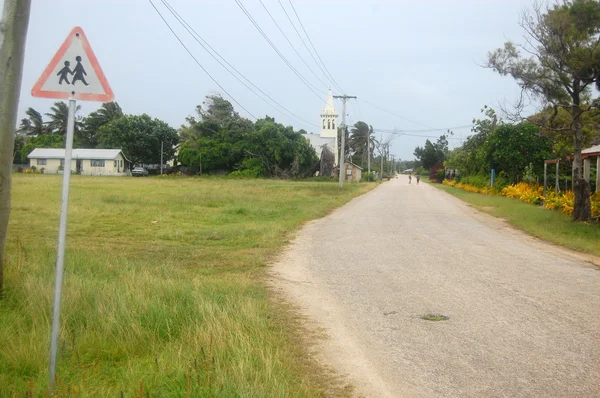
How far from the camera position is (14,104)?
6.67 m

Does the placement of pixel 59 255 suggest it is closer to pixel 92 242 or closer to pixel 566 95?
pixel 92 242

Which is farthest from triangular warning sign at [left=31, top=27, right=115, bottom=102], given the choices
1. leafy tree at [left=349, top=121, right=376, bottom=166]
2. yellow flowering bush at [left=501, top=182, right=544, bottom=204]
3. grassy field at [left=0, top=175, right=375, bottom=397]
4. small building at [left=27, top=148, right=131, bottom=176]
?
leafy tree at [left=349, top=121, right=376, bottom=166]

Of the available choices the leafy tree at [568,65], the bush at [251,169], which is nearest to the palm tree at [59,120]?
the bush at [251,169]

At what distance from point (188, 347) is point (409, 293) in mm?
4204

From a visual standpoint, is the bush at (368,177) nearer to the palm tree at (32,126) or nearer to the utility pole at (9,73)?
the palm tree at (32,126)

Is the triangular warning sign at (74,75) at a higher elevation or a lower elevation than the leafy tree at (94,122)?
lower

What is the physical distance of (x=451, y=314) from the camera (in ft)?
23.4

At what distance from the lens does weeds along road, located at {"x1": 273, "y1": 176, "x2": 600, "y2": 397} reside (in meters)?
4.98

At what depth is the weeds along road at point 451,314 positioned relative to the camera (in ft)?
16.3

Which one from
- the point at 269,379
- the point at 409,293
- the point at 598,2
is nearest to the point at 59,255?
the point at 269,379

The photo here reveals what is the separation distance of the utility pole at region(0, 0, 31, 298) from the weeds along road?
401 cm

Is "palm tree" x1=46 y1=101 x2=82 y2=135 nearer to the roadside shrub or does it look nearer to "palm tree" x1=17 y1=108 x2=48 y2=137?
"palm tree" x1=17 y1=108 x2=48 y2=137

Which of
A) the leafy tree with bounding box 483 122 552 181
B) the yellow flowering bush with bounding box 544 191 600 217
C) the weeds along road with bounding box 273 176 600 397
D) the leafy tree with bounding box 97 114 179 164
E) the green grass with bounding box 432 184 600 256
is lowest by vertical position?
the weeds along road with bounding box 273 176 600 397

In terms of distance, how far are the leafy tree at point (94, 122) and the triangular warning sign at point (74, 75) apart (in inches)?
3346
